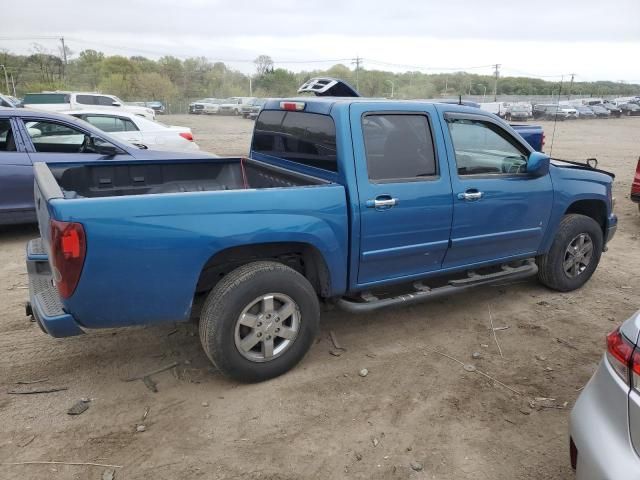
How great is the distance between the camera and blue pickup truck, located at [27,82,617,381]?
9.62ft

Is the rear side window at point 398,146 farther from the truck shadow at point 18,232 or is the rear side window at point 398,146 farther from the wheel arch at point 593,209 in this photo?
the truck shadow at point 18,232

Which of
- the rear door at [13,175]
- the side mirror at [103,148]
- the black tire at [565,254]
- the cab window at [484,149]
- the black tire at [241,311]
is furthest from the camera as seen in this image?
the side mirror at [103,148]

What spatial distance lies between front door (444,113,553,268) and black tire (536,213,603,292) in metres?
0.33

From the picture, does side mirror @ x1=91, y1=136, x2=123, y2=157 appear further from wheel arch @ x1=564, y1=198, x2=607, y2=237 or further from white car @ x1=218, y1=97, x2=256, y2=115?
white car @ x1=218, y1=97, x2=256, y2=115

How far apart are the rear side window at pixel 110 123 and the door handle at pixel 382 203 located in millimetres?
8517

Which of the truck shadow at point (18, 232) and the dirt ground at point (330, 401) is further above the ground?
the truck shadow at point (18, 232)

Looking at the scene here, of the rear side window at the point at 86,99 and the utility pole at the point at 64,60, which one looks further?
the utility pole at the point at 64,60

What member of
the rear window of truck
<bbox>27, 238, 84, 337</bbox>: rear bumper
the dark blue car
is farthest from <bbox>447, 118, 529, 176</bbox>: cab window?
the rear window of truck

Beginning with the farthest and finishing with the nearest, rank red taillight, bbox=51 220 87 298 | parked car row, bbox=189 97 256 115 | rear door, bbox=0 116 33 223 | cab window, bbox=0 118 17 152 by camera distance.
A: parked car row, bbox=189 97 256 115
cab window, bbox=0 118 17 152
rear door, bbox=0 116 33 223
red taillight, bbox=51 220 87 298

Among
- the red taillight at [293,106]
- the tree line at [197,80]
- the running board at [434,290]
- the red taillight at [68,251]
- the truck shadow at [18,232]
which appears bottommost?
the truck shadow at [18,232]

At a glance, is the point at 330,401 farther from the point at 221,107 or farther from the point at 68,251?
the point at 221,107

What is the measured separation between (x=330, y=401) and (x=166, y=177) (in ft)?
8.26

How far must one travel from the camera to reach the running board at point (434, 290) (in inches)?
151

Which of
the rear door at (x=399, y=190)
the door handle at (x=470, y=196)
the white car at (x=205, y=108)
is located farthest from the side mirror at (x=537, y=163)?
the white car at (x=205, y=108)
